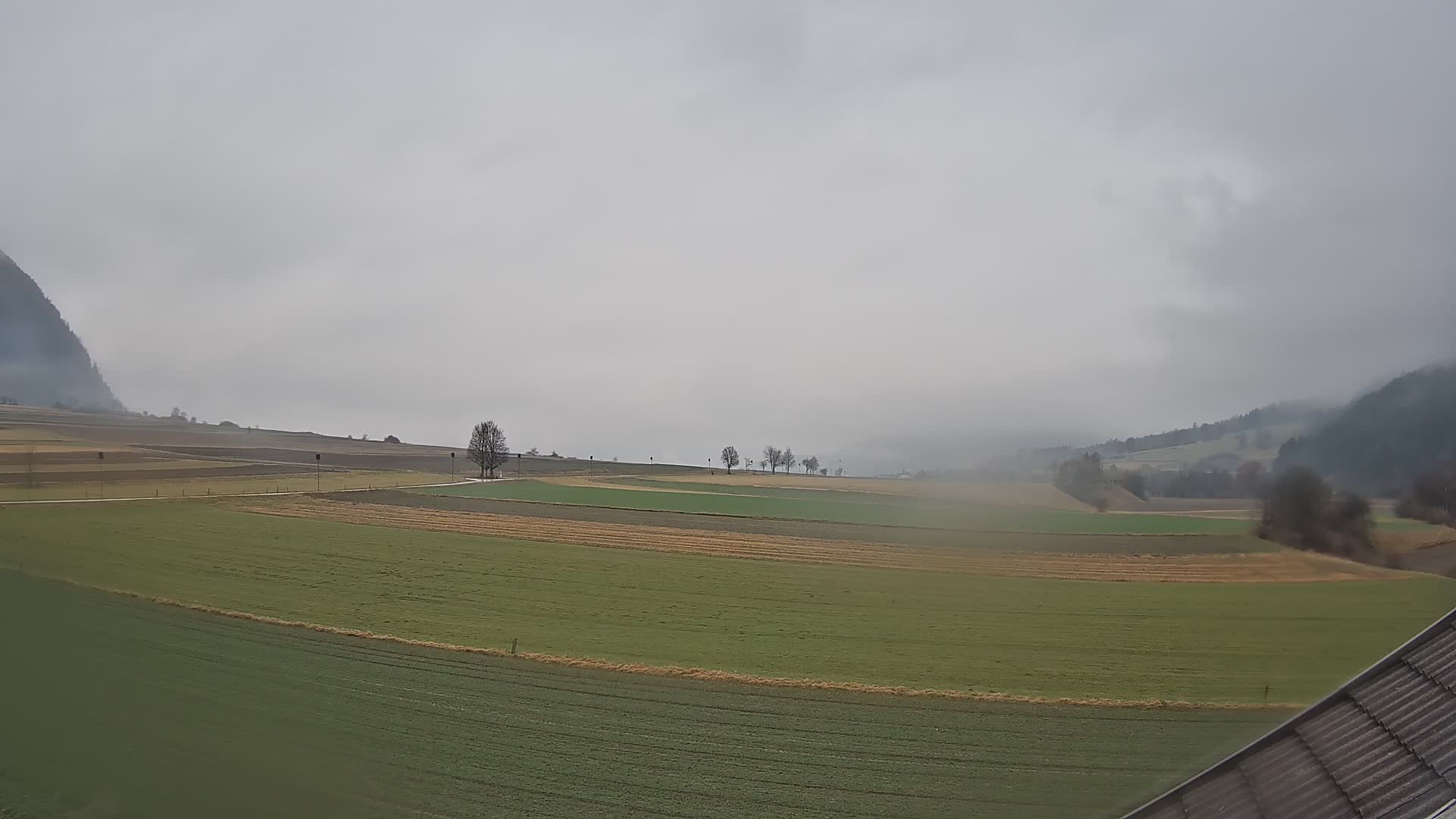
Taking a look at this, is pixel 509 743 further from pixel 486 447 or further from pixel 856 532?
pixel 486 447

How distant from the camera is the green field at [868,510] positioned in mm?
39156

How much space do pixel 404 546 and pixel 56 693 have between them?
29.8m

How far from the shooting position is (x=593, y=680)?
881 inches

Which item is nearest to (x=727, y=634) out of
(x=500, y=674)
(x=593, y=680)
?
(x=593, y=680)

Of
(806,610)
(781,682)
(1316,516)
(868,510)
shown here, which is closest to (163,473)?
(868,510)

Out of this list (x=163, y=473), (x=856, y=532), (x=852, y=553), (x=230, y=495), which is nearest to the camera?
(x=852, y=553)

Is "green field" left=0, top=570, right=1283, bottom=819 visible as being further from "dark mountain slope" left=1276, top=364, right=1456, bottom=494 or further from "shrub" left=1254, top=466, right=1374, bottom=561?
"shrub" left=1254, top=466, right=1374, bottom=561

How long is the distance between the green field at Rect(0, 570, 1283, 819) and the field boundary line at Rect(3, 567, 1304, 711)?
0.52m

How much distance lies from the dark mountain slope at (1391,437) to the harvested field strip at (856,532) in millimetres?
6880

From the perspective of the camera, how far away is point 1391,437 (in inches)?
Answer: 1200

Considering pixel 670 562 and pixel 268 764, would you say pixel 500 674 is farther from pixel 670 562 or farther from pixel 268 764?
pixel 670 562

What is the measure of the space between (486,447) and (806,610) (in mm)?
98153

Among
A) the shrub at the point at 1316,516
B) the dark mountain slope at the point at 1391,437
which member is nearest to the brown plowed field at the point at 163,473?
the shrub at the point at 1316,516

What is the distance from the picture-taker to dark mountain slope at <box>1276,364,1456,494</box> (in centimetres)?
2823
